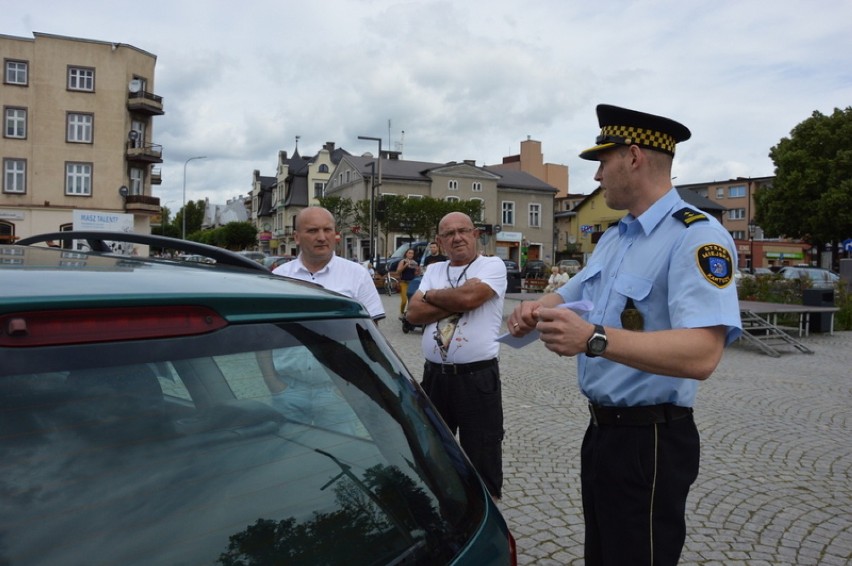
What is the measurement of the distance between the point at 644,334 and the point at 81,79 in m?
49.3

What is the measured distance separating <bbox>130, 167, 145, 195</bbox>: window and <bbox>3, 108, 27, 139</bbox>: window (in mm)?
6650

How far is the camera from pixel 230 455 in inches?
52.6

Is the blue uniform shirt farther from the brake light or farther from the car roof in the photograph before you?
the brake light

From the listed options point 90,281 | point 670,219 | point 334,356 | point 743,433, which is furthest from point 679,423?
point 743,433

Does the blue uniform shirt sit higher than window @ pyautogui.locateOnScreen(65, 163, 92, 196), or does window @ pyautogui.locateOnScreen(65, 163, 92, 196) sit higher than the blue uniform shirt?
window @ pyautogui.locateOnScreen(65, 163, 92, 196)

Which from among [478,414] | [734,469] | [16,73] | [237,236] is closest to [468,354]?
[478,414]

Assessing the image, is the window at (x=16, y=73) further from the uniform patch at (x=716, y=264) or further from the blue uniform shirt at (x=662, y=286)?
the uniform patch at (x=716, y=264)

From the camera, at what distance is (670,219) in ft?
7.52

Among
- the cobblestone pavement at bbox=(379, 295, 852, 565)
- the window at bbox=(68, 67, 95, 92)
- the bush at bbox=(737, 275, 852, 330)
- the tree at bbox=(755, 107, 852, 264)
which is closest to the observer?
the cobblestone pavement at bbox=(379, 295, 852, 565)

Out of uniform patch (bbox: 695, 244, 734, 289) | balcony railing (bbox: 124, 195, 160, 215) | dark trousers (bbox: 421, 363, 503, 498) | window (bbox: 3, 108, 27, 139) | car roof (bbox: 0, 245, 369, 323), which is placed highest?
window (bbox: 3, 108, 27, 139)

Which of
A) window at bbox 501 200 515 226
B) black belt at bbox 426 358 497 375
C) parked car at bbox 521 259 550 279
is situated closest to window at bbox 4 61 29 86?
parked car at bbox 521 259 550 279

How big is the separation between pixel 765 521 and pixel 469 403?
2.17m

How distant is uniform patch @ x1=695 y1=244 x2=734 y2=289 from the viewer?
2.05 metres

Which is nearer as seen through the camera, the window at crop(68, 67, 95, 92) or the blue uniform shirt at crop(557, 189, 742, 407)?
the blue uniform shirt at crop(557, 189, 742, 407)
